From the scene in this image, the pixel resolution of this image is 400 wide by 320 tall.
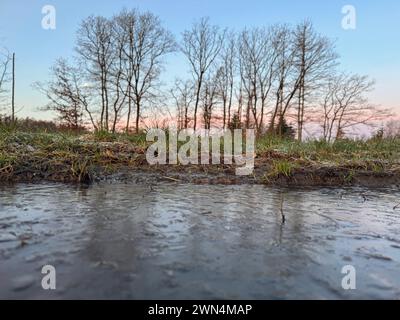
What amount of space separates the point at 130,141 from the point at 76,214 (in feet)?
16.6

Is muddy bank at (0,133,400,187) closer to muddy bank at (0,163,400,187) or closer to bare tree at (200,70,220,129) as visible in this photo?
muddy bank at (0,163,400,187)

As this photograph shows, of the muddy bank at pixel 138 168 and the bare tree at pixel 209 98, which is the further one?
the bare tree at pixel 209 98

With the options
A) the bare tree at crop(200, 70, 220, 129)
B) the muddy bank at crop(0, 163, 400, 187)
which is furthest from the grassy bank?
the bare tree at crop(200, 70, 220, 129)

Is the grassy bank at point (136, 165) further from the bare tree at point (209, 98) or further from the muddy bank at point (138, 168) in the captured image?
the bare tree at point (209, 98)

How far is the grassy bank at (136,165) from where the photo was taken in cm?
555

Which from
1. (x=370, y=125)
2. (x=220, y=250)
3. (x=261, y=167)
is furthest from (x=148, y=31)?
(x=220, y=250)

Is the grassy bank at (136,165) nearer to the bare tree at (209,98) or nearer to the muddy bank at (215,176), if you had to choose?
the muddy bank at (215,176)

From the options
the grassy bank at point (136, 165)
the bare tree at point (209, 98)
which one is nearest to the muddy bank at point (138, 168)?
the grassy bank at point (136, 165)

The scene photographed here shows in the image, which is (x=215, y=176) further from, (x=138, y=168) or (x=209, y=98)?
(x=209, y=98)

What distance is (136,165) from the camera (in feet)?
21.4

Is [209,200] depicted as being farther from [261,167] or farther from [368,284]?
[261,167]

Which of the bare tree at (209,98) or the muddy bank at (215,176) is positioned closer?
the muddy bank at (215,176)

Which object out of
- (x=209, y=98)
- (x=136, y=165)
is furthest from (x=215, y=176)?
(x=209, y=98)

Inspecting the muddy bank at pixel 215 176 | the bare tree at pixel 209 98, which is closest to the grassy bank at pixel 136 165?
the muddy bank at pixel 215 176
